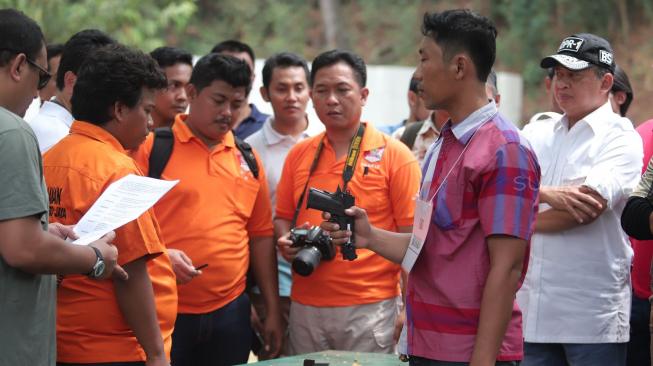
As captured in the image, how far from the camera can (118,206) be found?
2973 mm

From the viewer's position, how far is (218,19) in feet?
69.7

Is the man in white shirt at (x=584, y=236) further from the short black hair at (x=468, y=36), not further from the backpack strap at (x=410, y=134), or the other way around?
the backpack strap at (x=410, y=134)

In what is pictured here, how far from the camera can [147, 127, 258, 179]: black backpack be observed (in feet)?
14.6

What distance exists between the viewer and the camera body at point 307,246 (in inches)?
160

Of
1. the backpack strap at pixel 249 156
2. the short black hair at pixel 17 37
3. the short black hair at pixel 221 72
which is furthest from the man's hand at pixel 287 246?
the short black hair at pixel 17 37

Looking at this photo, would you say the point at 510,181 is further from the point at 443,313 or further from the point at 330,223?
the point at 330,223

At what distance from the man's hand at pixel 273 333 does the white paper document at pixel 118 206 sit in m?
1.85

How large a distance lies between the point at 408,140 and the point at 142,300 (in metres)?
2.68

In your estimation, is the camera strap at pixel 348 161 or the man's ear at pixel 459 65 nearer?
the man's ear at pixel 459 65

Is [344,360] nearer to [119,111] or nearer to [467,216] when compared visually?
[467,216]

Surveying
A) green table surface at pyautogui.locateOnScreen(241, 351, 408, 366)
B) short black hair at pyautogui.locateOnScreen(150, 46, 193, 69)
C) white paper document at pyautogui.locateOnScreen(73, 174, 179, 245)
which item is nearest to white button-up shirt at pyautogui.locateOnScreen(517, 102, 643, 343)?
green table surface at pyautogui.locateOnScreen(241, 351, 408, 366)

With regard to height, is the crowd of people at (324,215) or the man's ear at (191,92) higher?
the man's ear at (191,92)

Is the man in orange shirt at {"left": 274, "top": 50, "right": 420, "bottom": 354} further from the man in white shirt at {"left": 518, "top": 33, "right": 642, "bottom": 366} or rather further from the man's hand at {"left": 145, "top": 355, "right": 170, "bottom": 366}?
the man's hand at {"left": 145, "top": 355, "right": 170, "bottom": 366}

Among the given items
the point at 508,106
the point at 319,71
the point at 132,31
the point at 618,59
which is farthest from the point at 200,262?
the point at 618,59
